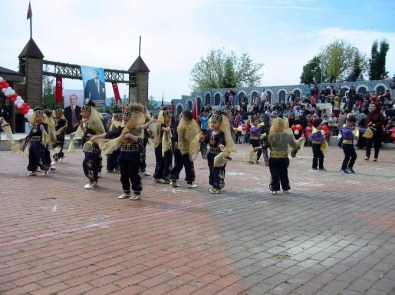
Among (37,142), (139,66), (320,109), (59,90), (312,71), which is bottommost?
(37,142)

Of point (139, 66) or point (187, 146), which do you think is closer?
point (187, 146)

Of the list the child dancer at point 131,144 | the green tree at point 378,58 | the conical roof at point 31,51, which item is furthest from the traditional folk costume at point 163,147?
the green tree at point 378,58

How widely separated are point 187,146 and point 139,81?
77.9 feet

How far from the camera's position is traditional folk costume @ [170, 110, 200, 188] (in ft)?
29.8

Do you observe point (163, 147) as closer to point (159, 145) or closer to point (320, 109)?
point (159, 145)

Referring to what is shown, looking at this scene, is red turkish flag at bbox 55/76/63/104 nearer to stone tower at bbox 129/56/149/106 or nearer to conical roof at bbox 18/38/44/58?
conical roof at bbox 18/38/44/58

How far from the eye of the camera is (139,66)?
32.2 m

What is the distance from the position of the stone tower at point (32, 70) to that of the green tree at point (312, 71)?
1683 inches

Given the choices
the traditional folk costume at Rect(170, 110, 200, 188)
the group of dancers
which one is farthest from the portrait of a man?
the traditional folk costume at Rect(170, 110, 200, 188)

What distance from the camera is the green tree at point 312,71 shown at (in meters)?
60.4

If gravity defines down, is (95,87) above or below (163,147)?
above

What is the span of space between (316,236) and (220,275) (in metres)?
1.95

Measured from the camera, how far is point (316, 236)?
5508 mm

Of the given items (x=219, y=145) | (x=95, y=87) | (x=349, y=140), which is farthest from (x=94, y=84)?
(x=219, y=145)
